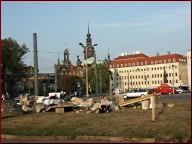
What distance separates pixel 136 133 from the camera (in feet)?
57.0

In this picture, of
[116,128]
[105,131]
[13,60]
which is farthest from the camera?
[13,60]

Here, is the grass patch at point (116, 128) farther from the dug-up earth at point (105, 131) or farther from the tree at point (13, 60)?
the tree at point (13, 60)

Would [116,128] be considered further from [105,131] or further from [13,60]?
[13,60]

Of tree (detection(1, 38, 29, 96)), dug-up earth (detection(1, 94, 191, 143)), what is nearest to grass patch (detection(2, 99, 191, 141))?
dug-up earth (detection(1, 94, 191, 143))

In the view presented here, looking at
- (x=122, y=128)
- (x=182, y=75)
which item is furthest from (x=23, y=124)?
(x=182, y=75)

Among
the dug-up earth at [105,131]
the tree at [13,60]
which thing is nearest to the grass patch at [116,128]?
the dug-up earth at [105,131]

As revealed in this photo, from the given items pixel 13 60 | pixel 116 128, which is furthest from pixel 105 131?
pixel 13 60

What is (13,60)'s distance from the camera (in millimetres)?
99812

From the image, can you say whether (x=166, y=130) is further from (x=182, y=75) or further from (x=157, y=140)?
(x=182, y=75)

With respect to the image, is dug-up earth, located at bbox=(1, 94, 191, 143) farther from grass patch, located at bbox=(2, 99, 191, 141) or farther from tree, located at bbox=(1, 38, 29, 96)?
tree, located at bbox=(1, 38, 29, 96)

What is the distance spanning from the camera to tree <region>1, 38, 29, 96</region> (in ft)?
323

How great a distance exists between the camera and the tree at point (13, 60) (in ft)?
323

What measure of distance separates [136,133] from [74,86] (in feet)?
400

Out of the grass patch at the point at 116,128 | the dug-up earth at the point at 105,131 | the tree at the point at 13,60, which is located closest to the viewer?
the dug-up earth at the point at 105,131
